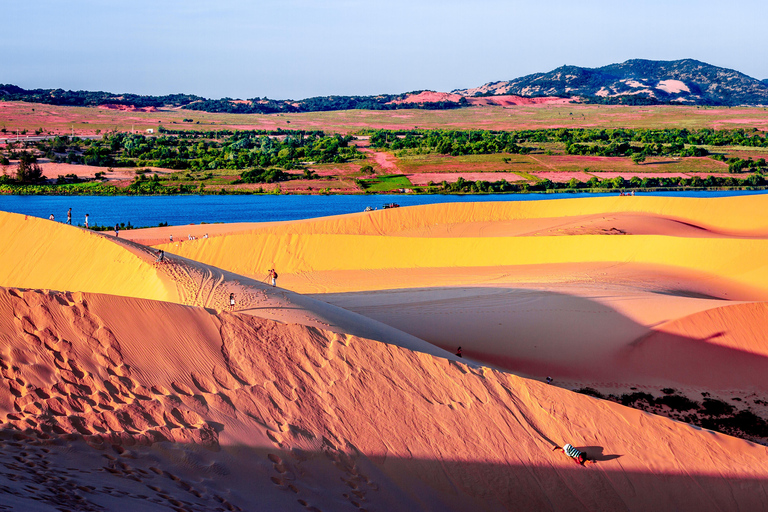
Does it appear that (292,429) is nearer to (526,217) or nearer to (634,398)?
(634,398)

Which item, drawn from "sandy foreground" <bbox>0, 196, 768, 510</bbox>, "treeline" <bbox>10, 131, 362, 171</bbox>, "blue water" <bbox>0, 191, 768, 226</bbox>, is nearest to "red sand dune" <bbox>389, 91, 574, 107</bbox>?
"treeline" <bbox>10, 131, 362, 171</bbox>

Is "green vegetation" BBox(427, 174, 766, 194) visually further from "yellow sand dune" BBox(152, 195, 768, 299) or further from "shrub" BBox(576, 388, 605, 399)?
"shrub" BBox(576, 388, 605, 399)

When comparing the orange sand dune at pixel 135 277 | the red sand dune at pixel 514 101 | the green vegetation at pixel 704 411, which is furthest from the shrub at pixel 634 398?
the red sand dune at pixel 514 101

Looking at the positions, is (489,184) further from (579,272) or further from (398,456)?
(398,456)

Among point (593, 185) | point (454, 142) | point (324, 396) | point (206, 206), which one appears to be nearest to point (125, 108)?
point (454, 142)

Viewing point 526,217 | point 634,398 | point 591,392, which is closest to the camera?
point 634,398

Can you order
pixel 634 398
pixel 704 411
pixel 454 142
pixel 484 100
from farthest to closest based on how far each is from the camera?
pixel 484 100, pixel 454 142, pixel 634 398, pixel 704 411

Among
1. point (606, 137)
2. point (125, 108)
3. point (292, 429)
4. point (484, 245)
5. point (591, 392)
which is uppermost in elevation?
point (125, 108)
